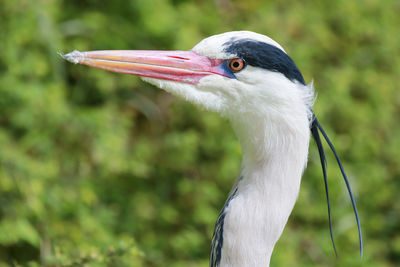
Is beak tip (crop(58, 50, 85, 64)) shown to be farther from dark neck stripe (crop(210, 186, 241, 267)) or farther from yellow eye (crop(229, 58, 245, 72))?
dark neck stripe (crop(210, 186, 241, 267))

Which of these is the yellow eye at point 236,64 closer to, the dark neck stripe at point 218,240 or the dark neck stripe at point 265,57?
the dark neck stripe at point 265,57

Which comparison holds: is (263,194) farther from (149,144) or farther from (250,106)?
(149,144)

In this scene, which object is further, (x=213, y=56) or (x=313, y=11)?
(x=313, y=11)

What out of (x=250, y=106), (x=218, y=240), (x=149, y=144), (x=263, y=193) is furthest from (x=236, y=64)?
(x=149, y=144)

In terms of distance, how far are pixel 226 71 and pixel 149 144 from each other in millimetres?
1769

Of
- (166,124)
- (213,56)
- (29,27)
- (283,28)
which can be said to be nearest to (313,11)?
(283,28)

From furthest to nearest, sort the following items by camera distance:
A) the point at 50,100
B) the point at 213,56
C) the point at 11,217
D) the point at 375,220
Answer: the point at 375,220, the point at 50,100, the point at 11,217, the point at 213,56

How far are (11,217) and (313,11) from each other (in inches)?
111

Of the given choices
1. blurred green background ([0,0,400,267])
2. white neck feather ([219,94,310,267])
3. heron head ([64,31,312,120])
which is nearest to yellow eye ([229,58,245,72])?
heron head ([64,31,312,120])

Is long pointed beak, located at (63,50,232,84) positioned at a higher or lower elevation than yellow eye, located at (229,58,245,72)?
lower

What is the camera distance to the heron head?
1595mm

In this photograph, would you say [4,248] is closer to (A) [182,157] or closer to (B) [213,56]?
(A) [182,157]

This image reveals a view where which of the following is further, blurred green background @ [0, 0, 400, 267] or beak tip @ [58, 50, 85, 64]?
blurred green background @ [0, 0, 400, 267]

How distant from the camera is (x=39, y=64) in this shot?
10.1 ft
